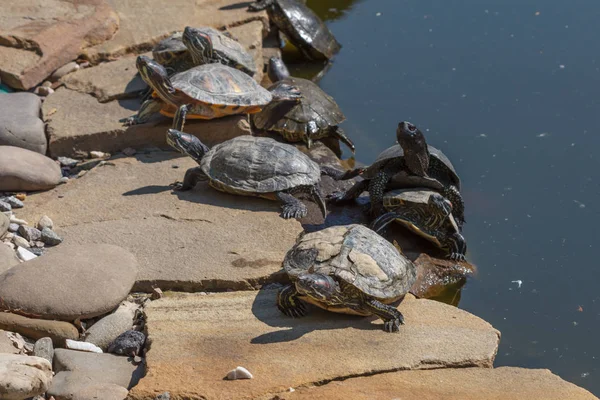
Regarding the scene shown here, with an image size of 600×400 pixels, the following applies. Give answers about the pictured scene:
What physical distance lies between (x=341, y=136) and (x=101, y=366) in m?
4.44

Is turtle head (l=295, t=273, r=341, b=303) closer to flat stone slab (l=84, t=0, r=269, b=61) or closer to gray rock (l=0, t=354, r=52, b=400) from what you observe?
gray rock (l=0, t=354, r=52, b=400)

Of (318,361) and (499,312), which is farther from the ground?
(318,361)

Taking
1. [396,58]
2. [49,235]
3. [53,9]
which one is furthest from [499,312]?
[53,9]

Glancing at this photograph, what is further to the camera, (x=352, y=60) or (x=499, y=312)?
(x=352, y=60)

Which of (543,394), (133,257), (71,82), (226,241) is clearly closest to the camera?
(543,394)

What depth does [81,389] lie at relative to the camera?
4543mm

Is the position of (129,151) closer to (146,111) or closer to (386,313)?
(146,111)

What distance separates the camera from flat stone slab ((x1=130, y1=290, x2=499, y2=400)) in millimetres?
4480

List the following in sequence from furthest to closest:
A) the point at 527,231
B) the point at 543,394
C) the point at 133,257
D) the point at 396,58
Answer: the point at 396,58 → the point at 527,231 → the point at 133,257 → the point at 543,394

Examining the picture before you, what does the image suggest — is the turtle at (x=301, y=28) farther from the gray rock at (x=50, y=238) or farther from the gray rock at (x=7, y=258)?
the gray rock at (x=7, y=258)

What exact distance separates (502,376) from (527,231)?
2.62 meters

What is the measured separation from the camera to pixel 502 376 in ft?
15.6

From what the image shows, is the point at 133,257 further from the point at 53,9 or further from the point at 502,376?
the point at 53,9

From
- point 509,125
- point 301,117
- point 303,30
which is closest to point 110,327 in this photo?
point 301,117
